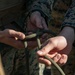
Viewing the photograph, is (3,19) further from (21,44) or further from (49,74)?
(49,74)

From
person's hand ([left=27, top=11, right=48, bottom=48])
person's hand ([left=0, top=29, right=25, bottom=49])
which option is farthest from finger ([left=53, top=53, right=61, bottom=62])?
person's hand ([left=27, top=11, right=48, bottom=48])

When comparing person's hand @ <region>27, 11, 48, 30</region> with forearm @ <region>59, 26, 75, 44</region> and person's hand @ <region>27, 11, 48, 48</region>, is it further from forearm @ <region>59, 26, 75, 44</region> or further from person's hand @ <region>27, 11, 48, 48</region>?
forearm @ <region>59, 26, 75, 44</region>

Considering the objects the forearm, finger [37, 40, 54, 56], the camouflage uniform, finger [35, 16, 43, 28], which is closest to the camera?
finger [37, 40, 54, 56]

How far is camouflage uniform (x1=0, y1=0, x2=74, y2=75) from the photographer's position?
4.23ft

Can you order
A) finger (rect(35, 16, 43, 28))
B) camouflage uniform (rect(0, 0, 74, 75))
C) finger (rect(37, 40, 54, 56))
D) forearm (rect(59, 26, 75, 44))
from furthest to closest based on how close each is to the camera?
1. camouflage uniform (rect(0, 0, 74, 75))
2. finger (rect(35, 16, 43, 28))
3. forearm (rect(59, 26, 75, 44))
4. finger (rect(37, 40, 54, 56))

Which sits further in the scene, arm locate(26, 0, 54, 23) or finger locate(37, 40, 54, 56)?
arm locate(26, 0, 54, 23)

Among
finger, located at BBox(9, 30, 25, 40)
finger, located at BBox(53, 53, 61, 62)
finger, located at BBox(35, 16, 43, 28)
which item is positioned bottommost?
finger, located at BBox(35, 16, 43, 28)

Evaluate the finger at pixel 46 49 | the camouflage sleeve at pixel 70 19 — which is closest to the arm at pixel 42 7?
the camouflage sleeve at pixel 70 19

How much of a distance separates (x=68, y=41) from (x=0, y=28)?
1.32 feet

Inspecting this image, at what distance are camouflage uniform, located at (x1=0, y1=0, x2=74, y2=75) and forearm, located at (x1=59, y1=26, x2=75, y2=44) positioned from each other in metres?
0.21

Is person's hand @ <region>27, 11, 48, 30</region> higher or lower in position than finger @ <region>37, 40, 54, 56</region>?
lower

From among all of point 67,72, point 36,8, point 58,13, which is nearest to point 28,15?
point 36,8

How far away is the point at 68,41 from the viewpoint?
40.0 inches

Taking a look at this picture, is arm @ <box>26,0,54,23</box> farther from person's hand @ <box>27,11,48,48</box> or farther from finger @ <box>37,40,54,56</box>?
finger @ <box>37,40,54,56</box>
